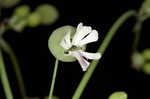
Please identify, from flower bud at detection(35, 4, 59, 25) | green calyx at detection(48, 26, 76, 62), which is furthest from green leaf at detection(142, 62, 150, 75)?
green calyx at detection(48, 26, 76, 62)

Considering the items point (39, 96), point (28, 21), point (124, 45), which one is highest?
point (28, 21)

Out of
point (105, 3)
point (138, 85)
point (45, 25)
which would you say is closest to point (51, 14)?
point (45, 25)

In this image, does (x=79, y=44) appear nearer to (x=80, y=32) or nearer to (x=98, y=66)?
(x=80, y=32)

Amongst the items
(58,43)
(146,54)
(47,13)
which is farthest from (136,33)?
(58,43)

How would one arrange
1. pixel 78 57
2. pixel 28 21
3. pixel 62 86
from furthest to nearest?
pixel 62 86 < pixel 28 21 < pixel 78 57

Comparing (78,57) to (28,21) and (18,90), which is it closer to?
(28,21)
